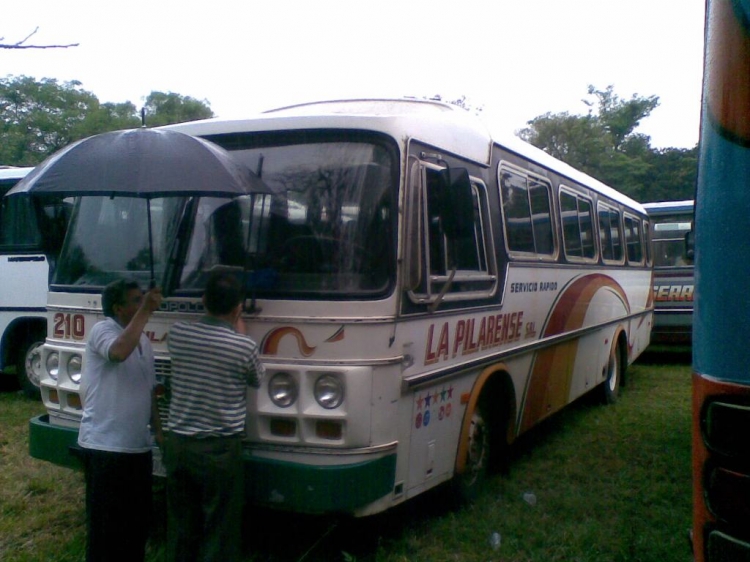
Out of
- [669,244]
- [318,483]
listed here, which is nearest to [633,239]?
[669,244]

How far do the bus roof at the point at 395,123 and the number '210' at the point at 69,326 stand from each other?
1.39m

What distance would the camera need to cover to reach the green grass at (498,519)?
5023 mm

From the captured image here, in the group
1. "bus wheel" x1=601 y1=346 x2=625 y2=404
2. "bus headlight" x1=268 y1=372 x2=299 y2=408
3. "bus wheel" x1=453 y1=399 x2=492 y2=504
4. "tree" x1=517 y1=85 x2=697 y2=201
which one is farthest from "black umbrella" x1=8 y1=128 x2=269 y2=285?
"tree" x1=517 y1=85 x2=697 y2=201

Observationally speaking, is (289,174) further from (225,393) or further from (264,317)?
(225,393)

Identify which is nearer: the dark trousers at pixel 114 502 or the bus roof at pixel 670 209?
the dark trousers at pixel 114 502

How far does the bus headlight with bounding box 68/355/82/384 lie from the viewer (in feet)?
16.7

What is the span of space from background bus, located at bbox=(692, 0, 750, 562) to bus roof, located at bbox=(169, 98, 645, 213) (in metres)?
2.15

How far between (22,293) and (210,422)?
6.59 metres

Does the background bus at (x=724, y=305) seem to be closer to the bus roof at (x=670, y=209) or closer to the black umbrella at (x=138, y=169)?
the black umbrella at (x=138, y=169)

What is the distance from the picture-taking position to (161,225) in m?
4.95

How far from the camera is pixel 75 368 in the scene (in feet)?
16.8

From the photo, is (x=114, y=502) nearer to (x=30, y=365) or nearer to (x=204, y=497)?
(x=204, y=497)

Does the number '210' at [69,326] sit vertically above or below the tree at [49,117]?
below

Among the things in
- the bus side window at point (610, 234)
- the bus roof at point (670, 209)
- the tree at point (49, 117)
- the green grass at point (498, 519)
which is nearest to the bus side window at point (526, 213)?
the green grass at point (498, 519)
